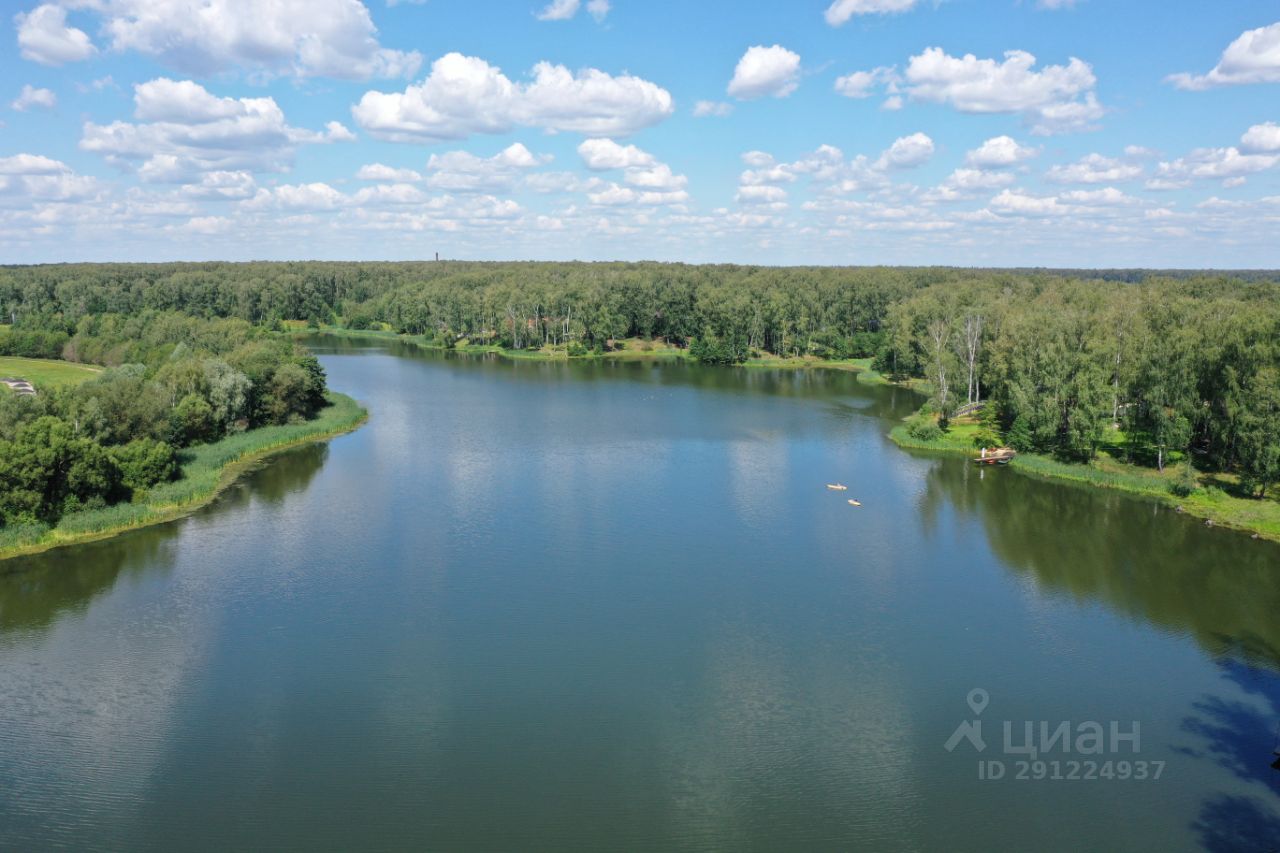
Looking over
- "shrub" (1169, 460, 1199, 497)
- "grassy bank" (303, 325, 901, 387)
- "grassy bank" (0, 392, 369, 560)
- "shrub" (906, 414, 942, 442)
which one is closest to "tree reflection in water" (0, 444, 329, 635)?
"grassy bank" (0, 392, 369, 560)

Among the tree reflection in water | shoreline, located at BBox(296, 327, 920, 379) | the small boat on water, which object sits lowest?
the tree reflection in water

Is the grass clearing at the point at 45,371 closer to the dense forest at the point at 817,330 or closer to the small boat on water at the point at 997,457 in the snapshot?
the dense forest at the point at 817,330

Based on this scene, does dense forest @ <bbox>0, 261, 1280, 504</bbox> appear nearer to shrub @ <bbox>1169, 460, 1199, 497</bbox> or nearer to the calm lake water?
shrub @ <bbox>1169, 460, 1199, 497</bbox>

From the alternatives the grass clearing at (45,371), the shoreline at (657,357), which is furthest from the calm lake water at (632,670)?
the shoreline at (657,357)

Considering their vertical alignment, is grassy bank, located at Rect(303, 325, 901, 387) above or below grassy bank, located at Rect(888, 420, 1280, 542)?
above

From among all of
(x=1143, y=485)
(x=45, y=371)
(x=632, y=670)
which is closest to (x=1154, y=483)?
(x=1143, y=485)

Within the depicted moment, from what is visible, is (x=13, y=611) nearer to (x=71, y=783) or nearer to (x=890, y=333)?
(x=71, y=783)

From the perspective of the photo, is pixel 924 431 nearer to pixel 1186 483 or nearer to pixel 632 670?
pixel 1186 483

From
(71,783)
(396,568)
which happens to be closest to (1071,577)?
(396,568)
